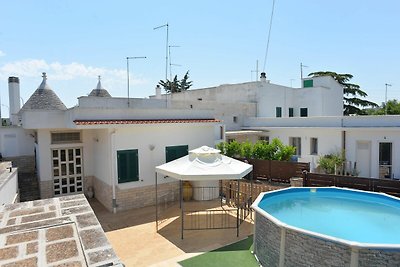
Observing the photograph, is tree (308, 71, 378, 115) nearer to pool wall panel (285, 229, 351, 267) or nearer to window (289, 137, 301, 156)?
window (289, 137, 301, 156)

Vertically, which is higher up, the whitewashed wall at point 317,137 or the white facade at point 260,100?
the white facade at point 260,100

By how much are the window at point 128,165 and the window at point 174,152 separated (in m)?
1.96

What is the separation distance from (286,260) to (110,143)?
10.5 m

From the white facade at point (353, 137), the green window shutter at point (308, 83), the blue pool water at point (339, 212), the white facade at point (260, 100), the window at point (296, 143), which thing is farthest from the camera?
the green window shutter at point (308, 83)

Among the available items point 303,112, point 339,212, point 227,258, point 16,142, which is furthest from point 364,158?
point 16,142

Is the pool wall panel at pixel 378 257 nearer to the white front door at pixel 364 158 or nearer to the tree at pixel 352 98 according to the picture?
the white front door at pixel 364 158

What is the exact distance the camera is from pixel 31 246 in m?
4.28

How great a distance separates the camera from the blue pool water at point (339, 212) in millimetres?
10918

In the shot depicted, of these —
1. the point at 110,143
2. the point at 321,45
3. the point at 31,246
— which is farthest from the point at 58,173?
the point at 321,45

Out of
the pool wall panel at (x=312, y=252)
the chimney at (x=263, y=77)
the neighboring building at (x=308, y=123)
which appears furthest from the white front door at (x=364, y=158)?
the pool wall panel at (x=312, y=252)

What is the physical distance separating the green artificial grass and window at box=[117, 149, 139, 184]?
694cm

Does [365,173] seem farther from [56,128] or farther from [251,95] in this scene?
[56,128]

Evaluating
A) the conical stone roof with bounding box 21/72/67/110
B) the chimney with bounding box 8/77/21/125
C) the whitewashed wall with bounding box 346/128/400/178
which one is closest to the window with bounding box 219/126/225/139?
the whitewashed wall with bounding box 346/128/400/178

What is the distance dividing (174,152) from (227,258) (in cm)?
837
